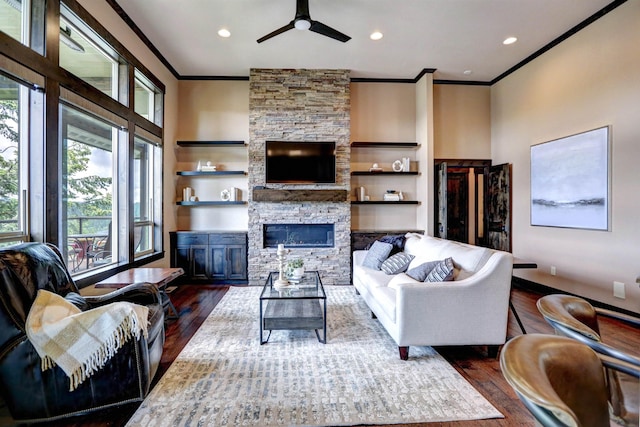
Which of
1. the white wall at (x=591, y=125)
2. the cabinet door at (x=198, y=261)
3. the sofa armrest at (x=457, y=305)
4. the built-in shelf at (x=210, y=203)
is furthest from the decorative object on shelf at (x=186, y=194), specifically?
the white wall at (x=591, y=125)

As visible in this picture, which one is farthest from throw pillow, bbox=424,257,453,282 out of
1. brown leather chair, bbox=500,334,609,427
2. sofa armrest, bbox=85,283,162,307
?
sofa armrest, bbox=85,283,162,307

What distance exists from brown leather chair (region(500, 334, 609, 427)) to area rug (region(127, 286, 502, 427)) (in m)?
1.16

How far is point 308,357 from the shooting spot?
2.45 metres

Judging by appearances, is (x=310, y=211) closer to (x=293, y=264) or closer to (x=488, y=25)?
(x=293, y=264)

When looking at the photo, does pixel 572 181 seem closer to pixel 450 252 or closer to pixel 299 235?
pixel 450 252

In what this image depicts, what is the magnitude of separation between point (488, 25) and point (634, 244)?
3.09 meters

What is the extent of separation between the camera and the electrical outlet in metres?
3.26

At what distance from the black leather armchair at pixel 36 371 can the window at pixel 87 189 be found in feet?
3.66

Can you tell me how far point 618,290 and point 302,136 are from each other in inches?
182

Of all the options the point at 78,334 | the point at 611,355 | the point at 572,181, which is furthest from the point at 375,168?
the point at 78,334

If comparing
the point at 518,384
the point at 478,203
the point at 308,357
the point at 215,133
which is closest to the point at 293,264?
the point at 308,357

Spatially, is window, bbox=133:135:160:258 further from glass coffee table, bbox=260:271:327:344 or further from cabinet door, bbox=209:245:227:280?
glass coffee table, bbox=260:271:327:344

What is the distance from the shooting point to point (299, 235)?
5.13 metres

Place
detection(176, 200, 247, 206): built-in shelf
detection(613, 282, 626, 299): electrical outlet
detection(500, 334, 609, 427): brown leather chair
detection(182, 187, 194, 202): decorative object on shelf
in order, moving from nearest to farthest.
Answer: detection(500, 334, 609, 427): brown leather chair, detection(613, 282, 626, 299): electrical outlet, detection(176, 200, 247, 206): built-in shelf, detection(182, 187, 194, 202): decorative object on shelf
